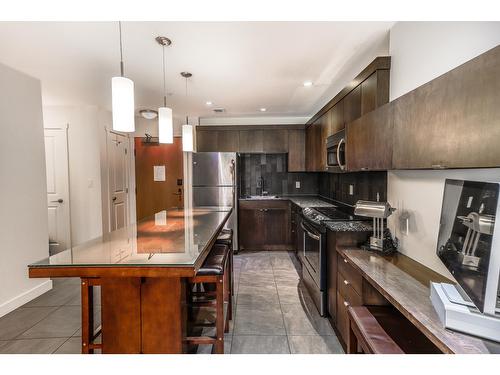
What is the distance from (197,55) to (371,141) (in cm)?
173

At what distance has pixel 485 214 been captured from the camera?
2.87ft

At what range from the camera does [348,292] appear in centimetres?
186

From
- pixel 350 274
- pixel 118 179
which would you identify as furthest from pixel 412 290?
pixel 118 179

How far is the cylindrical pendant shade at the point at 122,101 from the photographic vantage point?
1.52 m

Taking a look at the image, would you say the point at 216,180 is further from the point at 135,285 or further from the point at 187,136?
the point at 135,285

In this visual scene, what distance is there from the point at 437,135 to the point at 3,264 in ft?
11.9

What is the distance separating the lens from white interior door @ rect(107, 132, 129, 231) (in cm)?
454

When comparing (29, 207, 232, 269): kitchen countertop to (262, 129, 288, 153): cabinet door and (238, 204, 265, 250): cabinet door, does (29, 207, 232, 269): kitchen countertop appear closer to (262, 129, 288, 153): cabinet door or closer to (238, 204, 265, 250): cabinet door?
(238, 204, 265, 250): cabinet door

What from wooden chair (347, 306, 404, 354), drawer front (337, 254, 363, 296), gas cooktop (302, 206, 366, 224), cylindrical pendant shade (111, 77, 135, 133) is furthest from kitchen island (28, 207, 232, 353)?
gas cooktop (302, 206, 366, 224)

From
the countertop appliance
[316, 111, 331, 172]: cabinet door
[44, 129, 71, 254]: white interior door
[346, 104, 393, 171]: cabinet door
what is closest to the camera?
[346, 104, 393, 171]: cabinet door

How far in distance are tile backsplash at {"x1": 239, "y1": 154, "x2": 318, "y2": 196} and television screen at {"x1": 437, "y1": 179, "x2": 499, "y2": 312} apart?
3610mm

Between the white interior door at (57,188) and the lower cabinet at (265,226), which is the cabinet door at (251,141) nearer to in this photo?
the lower cabinet at (265,226)
